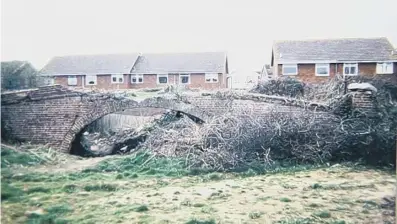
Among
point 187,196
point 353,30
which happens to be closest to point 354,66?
point 353,30

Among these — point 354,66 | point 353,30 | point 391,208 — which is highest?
point 353,30

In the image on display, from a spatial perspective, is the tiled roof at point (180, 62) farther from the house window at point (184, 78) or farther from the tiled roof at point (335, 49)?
the tiled roof at point (335, 49)

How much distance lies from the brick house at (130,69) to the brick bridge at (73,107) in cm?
23

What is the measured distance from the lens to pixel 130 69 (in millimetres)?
3123

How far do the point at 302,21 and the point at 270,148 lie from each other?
5.44 feet

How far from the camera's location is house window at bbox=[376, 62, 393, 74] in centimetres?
328

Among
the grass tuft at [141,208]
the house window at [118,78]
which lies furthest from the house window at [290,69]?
the grass tuft at [141,208]

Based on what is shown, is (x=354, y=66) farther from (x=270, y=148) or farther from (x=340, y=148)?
(x=270, y=148)

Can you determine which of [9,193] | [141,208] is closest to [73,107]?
[9,193]

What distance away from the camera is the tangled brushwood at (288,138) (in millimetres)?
3924

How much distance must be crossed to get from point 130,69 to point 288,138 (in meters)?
2.21

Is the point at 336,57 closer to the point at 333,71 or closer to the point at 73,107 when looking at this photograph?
the point at 333,71

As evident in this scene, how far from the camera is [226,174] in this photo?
12.4 feet

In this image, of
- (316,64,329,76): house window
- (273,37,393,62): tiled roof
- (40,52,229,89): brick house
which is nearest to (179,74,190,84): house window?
(40,52,229,89): brick house
